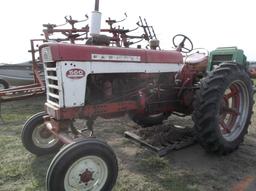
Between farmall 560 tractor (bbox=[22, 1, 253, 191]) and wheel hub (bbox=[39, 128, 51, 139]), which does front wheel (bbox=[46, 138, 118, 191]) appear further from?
wheel hub (bbox=[39, 128, 51, 139])

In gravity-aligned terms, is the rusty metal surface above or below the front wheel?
below

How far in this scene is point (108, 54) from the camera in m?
3.59

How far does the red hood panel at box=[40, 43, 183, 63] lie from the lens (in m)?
3.25

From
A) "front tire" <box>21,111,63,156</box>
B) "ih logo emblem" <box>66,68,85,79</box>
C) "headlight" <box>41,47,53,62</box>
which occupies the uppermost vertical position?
"headlight" <box>41,47,53,62</box>

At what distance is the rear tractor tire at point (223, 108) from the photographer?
12.6 feet

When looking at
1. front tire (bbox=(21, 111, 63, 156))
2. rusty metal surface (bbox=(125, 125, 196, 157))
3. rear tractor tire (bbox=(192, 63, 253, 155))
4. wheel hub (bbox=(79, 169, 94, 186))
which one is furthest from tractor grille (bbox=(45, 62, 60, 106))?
rear tractor tire (bbox=(192, 63, 253, 155))

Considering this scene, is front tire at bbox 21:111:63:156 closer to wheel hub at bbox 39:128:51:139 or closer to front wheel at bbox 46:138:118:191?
wheel hub at bbox 39:128:51:139

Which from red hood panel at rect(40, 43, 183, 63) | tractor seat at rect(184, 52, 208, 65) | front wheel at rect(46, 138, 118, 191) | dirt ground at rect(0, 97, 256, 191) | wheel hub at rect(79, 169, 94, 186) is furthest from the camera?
tractor seat at rect(184, 52, 208, 65)

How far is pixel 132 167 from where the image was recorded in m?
3.86

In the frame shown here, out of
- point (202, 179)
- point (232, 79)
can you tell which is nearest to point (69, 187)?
point (202, 179)

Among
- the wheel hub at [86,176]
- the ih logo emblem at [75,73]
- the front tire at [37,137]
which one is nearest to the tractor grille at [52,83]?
the ih logo emblem at [75,73]

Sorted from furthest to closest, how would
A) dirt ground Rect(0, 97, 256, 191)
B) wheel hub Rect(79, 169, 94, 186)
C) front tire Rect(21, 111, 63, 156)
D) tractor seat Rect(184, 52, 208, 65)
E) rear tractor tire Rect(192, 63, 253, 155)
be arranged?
tractor seat Rect(184, 52, 208, 65), front tire Rect(21, 111, 63, 156), rear tractor tire Rect(192, 63, 253, 155), dirt ground Rect(0, 97, 256, 191), wheel hub Rect(79, 169, 94, 186)

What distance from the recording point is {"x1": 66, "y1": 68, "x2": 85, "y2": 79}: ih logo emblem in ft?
10.9

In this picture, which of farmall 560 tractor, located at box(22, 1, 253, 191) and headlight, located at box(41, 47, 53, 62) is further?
headlight, located at box(41, 47, 53, 62)
